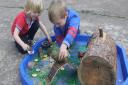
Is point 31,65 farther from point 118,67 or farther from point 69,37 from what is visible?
point 118,67

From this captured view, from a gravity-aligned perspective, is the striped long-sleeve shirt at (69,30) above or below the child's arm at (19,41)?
above

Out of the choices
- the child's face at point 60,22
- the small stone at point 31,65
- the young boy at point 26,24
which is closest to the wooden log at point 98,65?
the child's face at point 60,22

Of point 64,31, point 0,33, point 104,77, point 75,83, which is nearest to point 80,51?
point 64,31

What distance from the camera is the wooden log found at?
2324mm

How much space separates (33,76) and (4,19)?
3.89ft

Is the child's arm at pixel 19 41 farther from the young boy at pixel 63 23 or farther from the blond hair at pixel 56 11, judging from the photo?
A: the blond hair at pixel 56 11

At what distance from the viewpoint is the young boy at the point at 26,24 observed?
2.88 m

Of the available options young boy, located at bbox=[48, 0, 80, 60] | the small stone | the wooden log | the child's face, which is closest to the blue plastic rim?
the small stone

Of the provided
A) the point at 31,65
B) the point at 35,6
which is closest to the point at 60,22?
the point at 35,6

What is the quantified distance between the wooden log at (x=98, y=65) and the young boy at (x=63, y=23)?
8.7 inches

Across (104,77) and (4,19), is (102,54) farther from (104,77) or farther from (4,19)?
(4,19)

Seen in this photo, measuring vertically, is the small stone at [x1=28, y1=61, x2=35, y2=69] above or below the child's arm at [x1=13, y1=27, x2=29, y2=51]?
below

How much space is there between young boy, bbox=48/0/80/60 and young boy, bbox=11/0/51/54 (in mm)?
224

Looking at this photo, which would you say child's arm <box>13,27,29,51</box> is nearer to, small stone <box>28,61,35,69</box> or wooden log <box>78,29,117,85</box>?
small stone <box>28,61,35,69</box>
